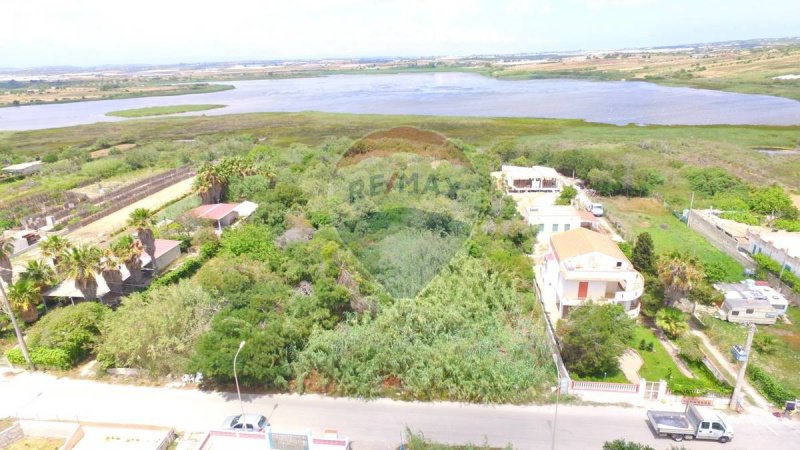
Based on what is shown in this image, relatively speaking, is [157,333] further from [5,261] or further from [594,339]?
[594,339]

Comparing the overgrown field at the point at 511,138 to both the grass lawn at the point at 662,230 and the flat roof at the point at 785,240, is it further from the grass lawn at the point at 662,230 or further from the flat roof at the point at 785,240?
the flat roof at the point at 785,240

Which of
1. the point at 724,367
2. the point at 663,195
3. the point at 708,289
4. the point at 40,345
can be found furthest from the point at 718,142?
the point at 40,345

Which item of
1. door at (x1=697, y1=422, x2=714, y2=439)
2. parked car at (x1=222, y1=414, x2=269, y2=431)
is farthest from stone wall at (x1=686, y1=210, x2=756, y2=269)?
parked car at (x1=222, y1=414, x2=269, y2=431)

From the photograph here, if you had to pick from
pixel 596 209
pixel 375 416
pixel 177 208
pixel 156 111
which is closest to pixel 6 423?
pixel 375 416

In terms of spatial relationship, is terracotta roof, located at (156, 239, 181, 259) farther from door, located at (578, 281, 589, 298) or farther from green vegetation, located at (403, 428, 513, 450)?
door, located at (578, 281, 589, 298)

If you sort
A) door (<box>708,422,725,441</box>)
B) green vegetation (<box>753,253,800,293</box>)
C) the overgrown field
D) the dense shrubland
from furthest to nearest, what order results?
the overgrown field
green vegetation (<box>753,253,800,293</box>)
door (<box>708,422,725,441</box>)
the dense shrubland

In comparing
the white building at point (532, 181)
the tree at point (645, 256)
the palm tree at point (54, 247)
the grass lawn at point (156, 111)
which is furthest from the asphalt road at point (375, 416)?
the grass lawn at point (156, 111)
